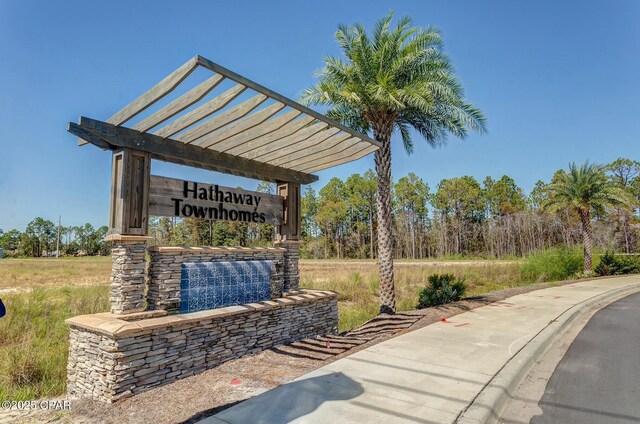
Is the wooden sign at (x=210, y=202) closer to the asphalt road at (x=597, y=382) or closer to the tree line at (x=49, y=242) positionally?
the asphalt road at (x=597, y=382)

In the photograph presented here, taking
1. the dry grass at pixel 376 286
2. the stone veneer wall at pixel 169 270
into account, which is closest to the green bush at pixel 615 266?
the dry grass at pixel 376 286

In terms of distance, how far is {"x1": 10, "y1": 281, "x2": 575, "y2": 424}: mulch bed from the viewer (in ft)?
13.8

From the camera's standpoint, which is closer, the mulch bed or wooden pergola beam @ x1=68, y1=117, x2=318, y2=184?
the mulch bed

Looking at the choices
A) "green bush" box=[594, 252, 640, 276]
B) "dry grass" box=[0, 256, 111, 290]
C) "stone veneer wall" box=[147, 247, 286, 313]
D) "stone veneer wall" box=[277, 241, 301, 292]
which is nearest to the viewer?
"stone veneer wall" box=[147, 247, 286, 313]

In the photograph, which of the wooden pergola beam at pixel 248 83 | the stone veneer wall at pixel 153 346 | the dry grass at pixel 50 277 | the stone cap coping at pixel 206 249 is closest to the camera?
the wooden pergola beam at pixel 248 83

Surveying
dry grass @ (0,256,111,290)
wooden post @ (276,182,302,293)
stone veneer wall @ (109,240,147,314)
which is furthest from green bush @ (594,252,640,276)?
dry grass @ (0,256,111,290)

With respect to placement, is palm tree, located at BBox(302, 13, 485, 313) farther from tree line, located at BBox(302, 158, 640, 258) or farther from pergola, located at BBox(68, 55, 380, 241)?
tree line, located at BBox(302, 158, 640, 258)

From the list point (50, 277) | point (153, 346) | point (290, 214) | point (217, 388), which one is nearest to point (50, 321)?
point (153, 346)

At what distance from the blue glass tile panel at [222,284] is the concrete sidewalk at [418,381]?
253 centimetres

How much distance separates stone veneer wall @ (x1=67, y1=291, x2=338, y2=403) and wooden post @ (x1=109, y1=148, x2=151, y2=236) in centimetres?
136

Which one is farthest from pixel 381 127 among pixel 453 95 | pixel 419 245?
pixel 419 245

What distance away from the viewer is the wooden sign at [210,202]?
645cm

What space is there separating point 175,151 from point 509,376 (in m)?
6.21

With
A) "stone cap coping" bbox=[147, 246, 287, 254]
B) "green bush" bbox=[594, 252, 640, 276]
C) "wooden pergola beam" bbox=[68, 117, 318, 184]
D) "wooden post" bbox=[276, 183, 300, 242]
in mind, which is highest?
"wooden pergola beam" bbox=[68, 117, 318, 184]
